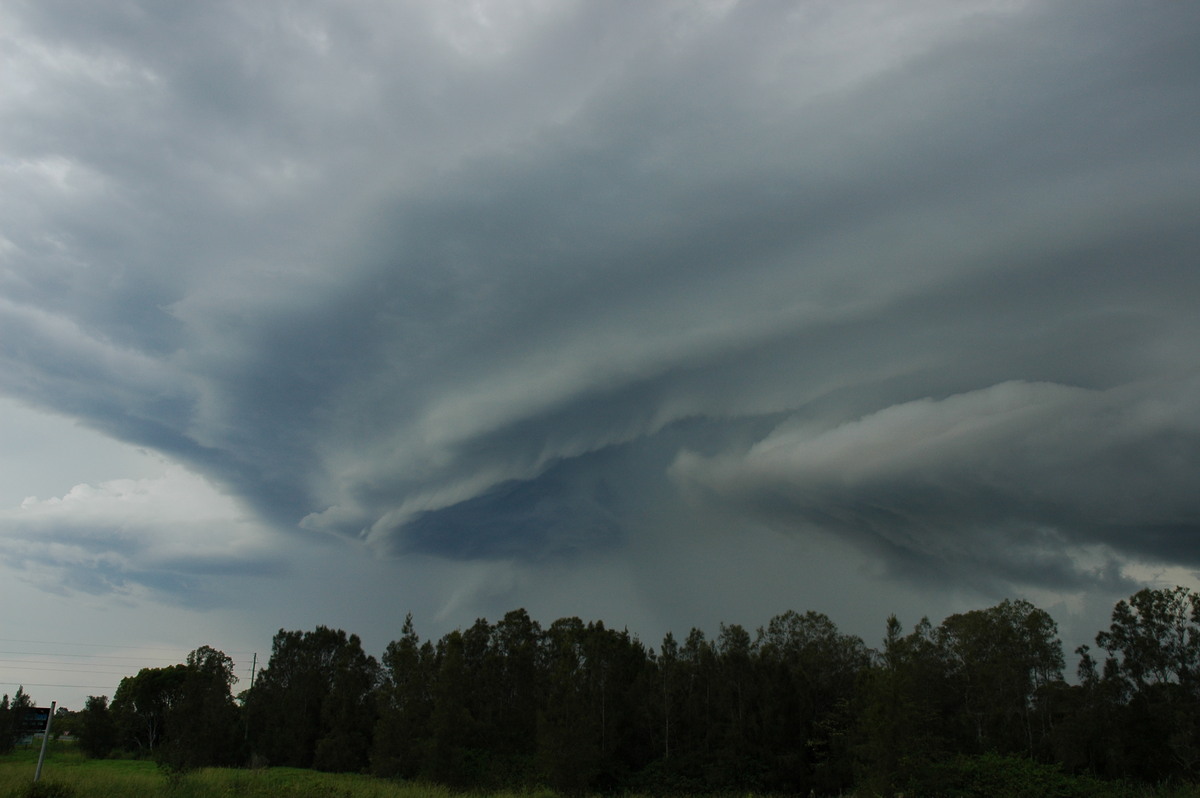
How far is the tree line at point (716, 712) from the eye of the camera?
53312 millimetres

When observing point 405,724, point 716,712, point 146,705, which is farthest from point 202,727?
point 146,705

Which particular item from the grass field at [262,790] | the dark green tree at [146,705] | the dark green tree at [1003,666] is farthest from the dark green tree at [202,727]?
the dark green tree at [1003,666]

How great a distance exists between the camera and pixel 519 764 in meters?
65.6

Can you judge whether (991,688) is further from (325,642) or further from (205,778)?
(325,642)

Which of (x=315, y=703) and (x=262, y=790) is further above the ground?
(x=315, y=703)

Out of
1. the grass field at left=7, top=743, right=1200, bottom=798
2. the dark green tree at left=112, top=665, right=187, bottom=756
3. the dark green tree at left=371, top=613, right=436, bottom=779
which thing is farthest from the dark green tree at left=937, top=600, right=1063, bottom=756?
the dark green tree at left=112, top=665, right=187, bottom=756

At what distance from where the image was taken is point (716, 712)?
209 ft

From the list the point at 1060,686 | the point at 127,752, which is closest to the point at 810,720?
the point at 1060,686

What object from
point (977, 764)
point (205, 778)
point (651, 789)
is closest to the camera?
point (205, 778)

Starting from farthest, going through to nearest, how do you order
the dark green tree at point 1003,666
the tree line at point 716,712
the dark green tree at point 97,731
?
the dark green tree at point 97,731 → the dark green tree at point 1003,666 → the tree line at point 716,712

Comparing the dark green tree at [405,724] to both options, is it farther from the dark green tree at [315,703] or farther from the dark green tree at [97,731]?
the dark green tree at [97,731]

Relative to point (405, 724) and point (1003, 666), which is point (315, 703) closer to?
point (405, 724)

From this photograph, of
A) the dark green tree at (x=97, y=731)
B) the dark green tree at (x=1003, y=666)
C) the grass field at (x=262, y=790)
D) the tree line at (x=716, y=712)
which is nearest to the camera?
the grass field at (x=262, y=790)

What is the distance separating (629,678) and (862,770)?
106 ft
